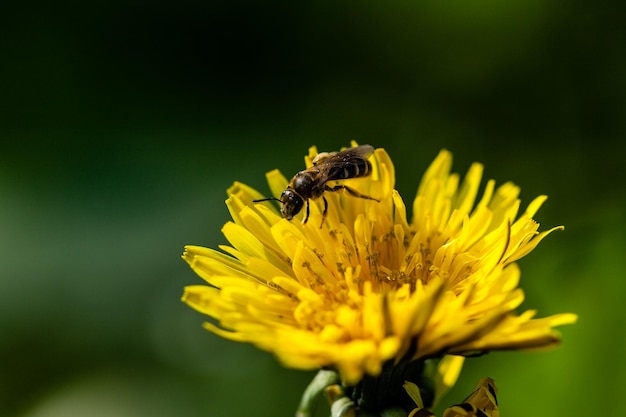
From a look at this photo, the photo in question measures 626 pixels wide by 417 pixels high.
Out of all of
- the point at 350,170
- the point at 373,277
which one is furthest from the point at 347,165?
the point at 373,277

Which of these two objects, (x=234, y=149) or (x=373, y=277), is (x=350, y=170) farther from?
(x=234, y=149)

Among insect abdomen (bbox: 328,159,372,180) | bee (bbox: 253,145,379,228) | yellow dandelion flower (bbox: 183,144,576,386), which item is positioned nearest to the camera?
yellow dandelion flower (bbox: 183,144,576,386)

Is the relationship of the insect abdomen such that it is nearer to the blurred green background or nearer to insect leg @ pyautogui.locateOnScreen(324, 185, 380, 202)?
insect leg @ pyautogui.locateOnScreen(324, 185, 380, 202)

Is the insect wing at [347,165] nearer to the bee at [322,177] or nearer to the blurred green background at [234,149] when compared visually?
the bee at [322,177]

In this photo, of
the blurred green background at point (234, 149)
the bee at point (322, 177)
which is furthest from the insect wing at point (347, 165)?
the blurred green background at point (234, 149)

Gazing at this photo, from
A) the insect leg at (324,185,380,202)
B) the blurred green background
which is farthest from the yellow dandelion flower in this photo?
the blurred green background

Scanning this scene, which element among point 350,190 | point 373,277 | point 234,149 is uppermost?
point 234,149

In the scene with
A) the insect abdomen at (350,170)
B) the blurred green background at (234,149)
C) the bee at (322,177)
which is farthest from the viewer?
the blurred green background at (234,149)
